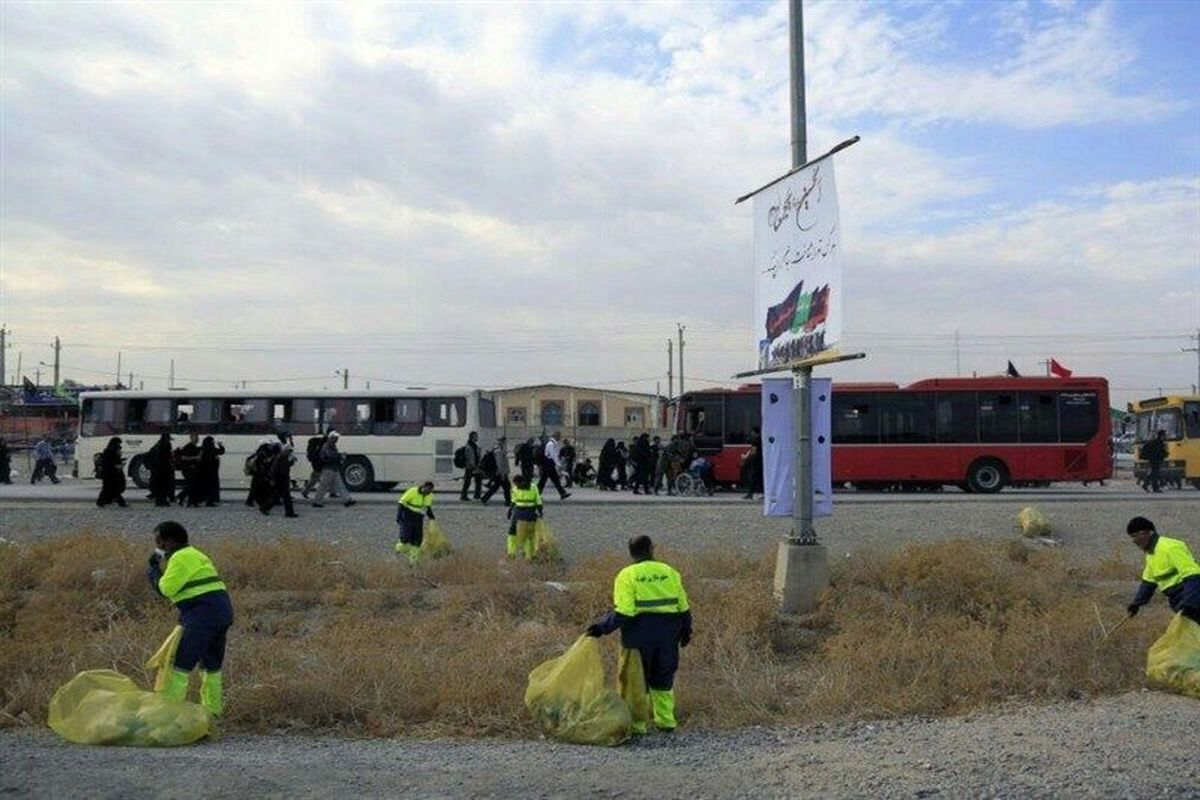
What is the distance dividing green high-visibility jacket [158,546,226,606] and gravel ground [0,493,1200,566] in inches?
336

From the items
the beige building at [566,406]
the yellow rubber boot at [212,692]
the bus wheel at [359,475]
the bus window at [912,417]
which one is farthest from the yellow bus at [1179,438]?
the beige building at [566,406]

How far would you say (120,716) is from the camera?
6.83m

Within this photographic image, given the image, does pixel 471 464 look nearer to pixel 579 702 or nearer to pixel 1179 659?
pixel 579 702

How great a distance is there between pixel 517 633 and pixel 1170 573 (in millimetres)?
Result: 5627

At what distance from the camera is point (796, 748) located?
6.91 meters

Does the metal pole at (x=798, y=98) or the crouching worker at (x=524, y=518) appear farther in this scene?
the crouching worker at (x=524, y=518)

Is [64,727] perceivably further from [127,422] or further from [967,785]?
[127,422]

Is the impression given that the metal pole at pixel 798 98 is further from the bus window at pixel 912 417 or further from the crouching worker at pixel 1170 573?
the bus window at pixel 912 417

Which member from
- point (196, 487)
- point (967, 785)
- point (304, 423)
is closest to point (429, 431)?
point (304, 423)

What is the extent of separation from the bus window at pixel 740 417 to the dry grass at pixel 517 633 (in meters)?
15.1

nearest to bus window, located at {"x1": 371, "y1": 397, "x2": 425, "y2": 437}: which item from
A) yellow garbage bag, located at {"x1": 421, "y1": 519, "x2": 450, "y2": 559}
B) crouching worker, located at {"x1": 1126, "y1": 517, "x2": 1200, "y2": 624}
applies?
yellow garbage bag, located at {"x1": 421, "y1": 519, "x2": 450, "y2": 559}

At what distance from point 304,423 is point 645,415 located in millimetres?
57155

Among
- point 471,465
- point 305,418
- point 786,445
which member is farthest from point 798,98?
point 305,418

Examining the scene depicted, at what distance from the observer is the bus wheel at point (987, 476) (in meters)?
28.1
